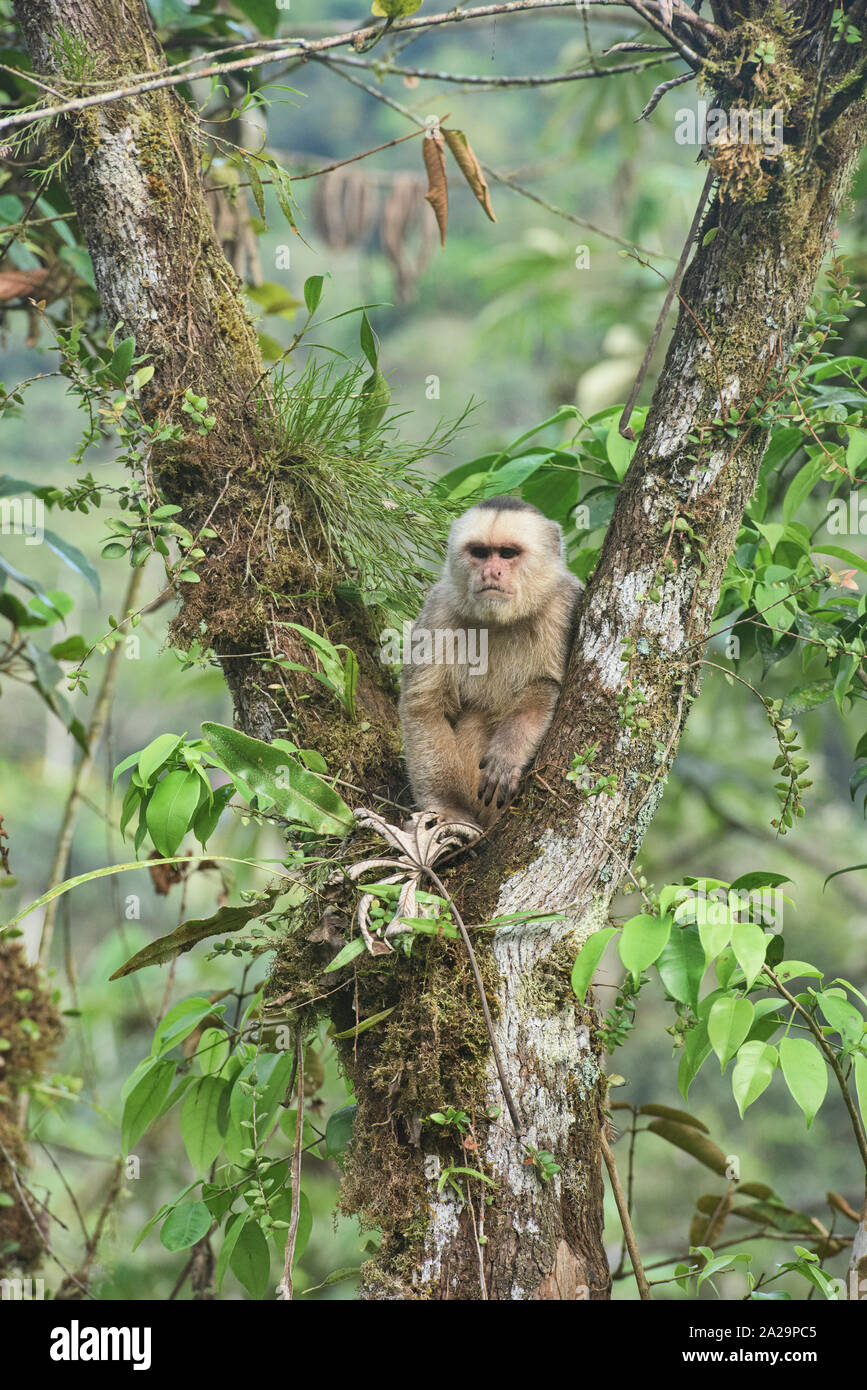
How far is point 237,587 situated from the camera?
8.95 feet

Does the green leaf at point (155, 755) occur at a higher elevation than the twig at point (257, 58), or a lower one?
lower

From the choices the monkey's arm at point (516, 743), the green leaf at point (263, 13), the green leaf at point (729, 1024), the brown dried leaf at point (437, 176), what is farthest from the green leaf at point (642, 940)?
the green leaf at point (263, 13)

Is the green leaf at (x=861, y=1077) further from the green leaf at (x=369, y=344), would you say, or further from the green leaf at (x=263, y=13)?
the green leaf at (x=263, y=13)

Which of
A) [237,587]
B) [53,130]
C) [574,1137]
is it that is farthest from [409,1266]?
[53,130]

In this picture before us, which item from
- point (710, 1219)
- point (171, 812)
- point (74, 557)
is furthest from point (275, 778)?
point (710, 1219)

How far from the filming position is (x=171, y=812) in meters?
2.22

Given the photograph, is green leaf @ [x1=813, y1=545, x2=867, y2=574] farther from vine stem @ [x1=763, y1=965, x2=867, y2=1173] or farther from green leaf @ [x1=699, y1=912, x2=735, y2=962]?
green leaf @ [x1=699, y1=912, x2=735, y2=962]

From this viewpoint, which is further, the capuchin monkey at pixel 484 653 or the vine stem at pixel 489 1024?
the capuchin monkey at pixel 484 653

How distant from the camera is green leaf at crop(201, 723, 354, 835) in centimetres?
228

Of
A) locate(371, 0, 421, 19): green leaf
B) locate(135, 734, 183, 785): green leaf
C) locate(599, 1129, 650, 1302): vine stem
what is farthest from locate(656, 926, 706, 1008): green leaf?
locate(371, 0, 421, 19): green leaf

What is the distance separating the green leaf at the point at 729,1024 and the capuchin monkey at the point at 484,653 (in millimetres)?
1051

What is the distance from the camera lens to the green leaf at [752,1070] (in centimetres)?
201

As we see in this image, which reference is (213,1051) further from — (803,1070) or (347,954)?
(803,1070)
